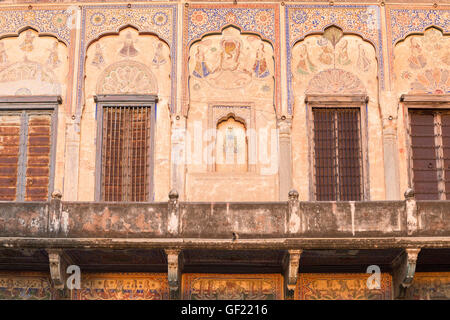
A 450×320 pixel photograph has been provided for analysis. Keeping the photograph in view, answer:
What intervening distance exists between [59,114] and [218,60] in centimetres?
343

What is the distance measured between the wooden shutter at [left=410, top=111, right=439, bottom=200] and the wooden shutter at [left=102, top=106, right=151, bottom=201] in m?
5.32

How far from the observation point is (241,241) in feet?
49.5

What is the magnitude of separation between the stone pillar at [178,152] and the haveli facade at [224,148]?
0.03 metres

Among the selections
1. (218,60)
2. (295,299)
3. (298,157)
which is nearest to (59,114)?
(218,60)

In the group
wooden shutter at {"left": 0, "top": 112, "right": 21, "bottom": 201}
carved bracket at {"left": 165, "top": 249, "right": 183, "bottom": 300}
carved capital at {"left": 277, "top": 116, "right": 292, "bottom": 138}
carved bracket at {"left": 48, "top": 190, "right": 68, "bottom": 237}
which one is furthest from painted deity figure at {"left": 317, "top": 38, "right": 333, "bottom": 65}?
wooden shutter at {"left": 0, "top": 112, "right": 21, "bottom": 201}

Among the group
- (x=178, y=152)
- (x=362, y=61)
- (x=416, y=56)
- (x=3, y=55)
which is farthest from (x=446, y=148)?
(x=3, y=55)

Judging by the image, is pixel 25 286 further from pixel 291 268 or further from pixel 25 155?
pixel 291 268

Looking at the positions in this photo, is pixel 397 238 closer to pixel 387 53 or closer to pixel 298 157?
pixel 298 157

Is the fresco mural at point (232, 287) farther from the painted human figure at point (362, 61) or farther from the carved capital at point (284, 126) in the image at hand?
the painted human figure at point (362, 61)

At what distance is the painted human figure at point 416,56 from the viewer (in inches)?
709

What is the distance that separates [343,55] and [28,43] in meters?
6.56

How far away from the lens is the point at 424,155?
57.3ft

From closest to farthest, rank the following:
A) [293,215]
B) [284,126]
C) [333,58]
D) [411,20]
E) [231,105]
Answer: [293,215] < [284,126] < [231,105] < [333,58] < [411,20]

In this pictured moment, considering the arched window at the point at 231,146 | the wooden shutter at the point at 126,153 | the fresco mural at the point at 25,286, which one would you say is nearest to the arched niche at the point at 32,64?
the wooden shutter at the point at 126,153
